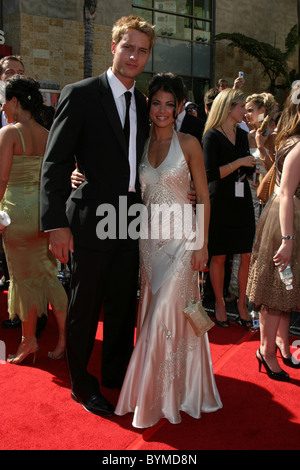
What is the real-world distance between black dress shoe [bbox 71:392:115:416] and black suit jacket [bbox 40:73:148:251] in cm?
91

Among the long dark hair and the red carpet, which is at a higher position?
the long dark hair

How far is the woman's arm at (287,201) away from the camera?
9.11ft

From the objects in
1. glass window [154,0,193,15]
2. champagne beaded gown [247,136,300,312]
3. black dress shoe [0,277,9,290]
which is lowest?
black dress shoe [0,277,9,290]

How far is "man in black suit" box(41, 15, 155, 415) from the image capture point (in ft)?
8.24

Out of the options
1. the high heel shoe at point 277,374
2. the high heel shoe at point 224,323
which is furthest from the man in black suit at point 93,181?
the high heel shoe at point 224,323

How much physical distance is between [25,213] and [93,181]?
1.14 m

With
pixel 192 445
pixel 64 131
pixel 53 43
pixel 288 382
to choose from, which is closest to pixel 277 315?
pixel 288 382

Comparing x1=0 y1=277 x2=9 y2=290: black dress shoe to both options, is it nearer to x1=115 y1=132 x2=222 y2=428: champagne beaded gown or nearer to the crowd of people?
the crowd of people

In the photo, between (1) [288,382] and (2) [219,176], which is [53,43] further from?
(1) [288,382]

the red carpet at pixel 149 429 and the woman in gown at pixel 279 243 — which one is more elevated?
the woman in gown at pixel 279 243

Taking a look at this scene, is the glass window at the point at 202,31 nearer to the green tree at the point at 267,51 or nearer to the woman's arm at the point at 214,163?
the green tree at the point at 267,51

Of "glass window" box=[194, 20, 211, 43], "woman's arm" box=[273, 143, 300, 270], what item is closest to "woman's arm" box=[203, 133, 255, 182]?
"woman's arm" box=[273, 143, 300, 270]

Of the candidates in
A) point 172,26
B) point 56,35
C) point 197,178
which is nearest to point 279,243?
point 197,178

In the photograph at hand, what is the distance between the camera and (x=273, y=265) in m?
3.09
